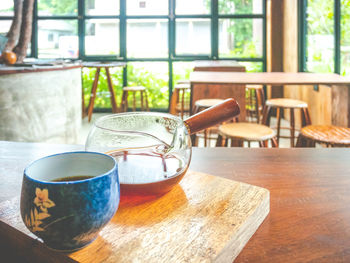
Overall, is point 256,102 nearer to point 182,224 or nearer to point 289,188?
point 289,188

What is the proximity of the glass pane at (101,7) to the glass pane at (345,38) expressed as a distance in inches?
160

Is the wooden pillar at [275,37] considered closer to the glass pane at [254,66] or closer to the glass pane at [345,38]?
the glass pane at [254,66]

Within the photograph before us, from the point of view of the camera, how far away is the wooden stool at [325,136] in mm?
2014

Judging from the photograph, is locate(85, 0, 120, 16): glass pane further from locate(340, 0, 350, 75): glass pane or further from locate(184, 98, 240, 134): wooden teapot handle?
locate(184, 98, 240, 134): wooden teapot handle

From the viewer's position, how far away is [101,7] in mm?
6309

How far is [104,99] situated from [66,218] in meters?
6.26

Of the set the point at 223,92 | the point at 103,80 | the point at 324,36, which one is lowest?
the point at 223,92

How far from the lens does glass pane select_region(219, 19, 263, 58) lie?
614cm

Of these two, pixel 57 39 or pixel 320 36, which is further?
pixel 57 39

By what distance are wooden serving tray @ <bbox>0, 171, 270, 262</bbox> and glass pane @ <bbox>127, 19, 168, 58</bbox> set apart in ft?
19.6

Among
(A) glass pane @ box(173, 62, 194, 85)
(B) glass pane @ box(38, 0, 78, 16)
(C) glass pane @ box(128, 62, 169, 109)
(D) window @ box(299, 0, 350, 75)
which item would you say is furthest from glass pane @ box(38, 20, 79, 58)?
(D) window @ box(299, 0, 350, 75)

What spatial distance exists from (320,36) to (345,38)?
Answer: 28.1 inches

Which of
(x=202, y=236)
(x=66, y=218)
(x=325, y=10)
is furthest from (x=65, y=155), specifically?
(x=325, y=10)

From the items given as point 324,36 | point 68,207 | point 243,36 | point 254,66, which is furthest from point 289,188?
point 243,36
